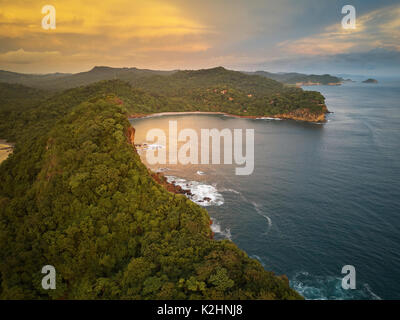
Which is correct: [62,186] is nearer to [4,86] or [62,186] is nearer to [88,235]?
[88,235]

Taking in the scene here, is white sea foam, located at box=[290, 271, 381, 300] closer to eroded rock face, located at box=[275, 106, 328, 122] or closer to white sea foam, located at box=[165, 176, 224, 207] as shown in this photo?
white sea foam, located at box=[165, 176, 224, 207]

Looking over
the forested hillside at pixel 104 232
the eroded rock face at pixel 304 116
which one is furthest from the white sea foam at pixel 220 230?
the eroded rock face at pixel 304 116

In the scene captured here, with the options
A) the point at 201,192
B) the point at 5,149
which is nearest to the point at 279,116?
the point at 201,192

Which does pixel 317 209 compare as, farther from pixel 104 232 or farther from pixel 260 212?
pixel 104 232

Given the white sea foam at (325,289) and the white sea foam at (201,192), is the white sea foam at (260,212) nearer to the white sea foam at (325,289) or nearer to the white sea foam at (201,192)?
the white sea foam at (201,192)

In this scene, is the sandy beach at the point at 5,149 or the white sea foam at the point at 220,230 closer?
the white sea foam at the point at 220,230

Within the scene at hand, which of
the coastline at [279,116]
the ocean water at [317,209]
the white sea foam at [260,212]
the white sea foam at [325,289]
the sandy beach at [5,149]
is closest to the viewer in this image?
the white sea foam at [325,289]
